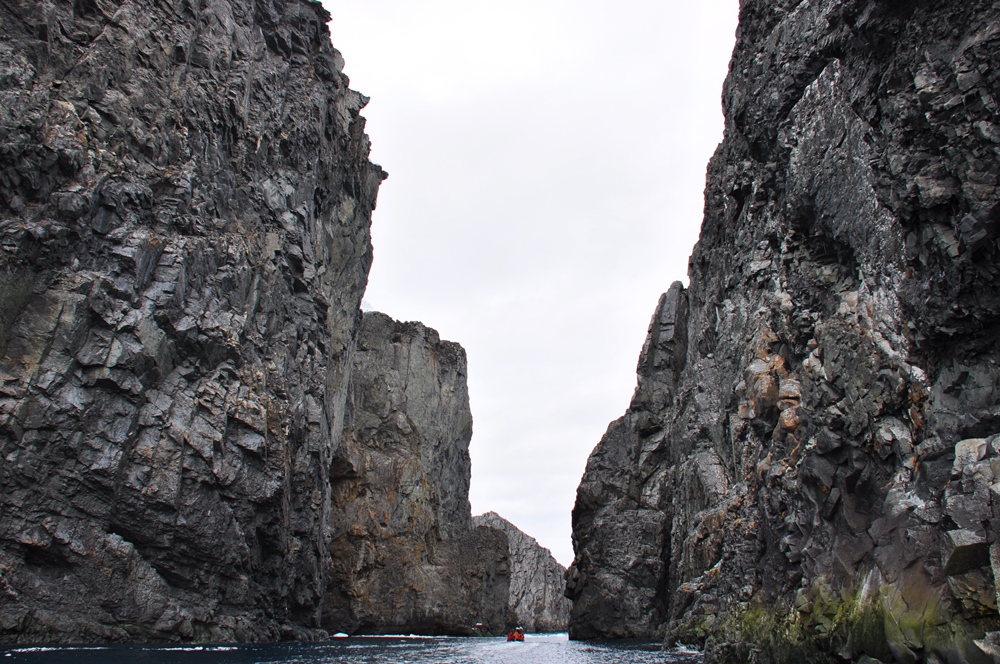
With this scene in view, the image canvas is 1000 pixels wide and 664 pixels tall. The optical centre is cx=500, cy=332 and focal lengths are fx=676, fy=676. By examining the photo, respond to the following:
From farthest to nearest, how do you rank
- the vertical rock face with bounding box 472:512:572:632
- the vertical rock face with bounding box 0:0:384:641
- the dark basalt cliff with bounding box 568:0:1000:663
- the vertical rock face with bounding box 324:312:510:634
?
the vertical rock face with bounding box 472:512:572:632, the vertical rock face with bounding box 324:312:510:634, the vertical rock face with bounding box 0:0:384:641, the dark basalt cliff with bounding box 568:0:1000:663

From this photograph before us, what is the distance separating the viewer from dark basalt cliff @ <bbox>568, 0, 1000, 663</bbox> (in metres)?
13.8

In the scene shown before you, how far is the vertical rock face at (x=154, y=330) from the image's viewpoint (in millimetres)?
29328

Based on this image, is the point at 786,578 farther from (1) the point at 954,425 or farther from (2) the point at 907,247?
(2) the point at 907,247

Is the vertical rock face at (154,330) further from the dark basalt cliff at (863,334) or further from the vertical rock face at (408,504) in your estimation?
the dark basalt cliff at (863,334)

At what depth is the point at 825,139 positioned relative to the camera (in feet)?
76.4

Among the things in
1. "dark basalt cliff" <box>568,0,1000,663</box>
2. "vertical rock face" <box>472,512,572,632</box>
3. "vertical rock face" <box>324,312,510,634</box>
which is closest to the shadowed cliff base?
"vertical rock face" <box>324,312,510,634</box>

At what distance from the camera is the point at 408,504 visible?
72438 mm

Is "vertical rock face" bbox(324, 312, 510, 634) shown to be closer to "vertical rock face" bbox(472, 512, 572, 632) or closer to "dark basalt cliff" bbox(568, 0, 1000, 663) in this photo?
"dark basalt cliff" bbox(568, 0, 1000, 663)

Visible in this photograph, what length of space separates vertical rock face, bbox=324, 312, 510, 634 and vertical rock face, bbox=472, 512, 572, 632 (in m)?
46.2

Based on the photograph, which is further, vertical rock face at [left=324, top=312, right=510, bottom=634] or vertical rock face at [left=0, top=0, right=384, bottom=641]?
vertical rock face at [left=324, top=312, right=510, bottom=634]

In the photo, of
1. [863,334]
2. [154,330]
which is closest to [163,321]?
[154,330]

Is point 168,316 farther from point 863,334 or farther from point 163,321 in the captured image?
point 863,334

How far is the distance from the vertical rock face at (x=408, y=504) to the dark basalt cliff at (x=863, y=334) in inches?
1478

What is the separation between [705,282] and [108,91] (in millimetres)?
40857
